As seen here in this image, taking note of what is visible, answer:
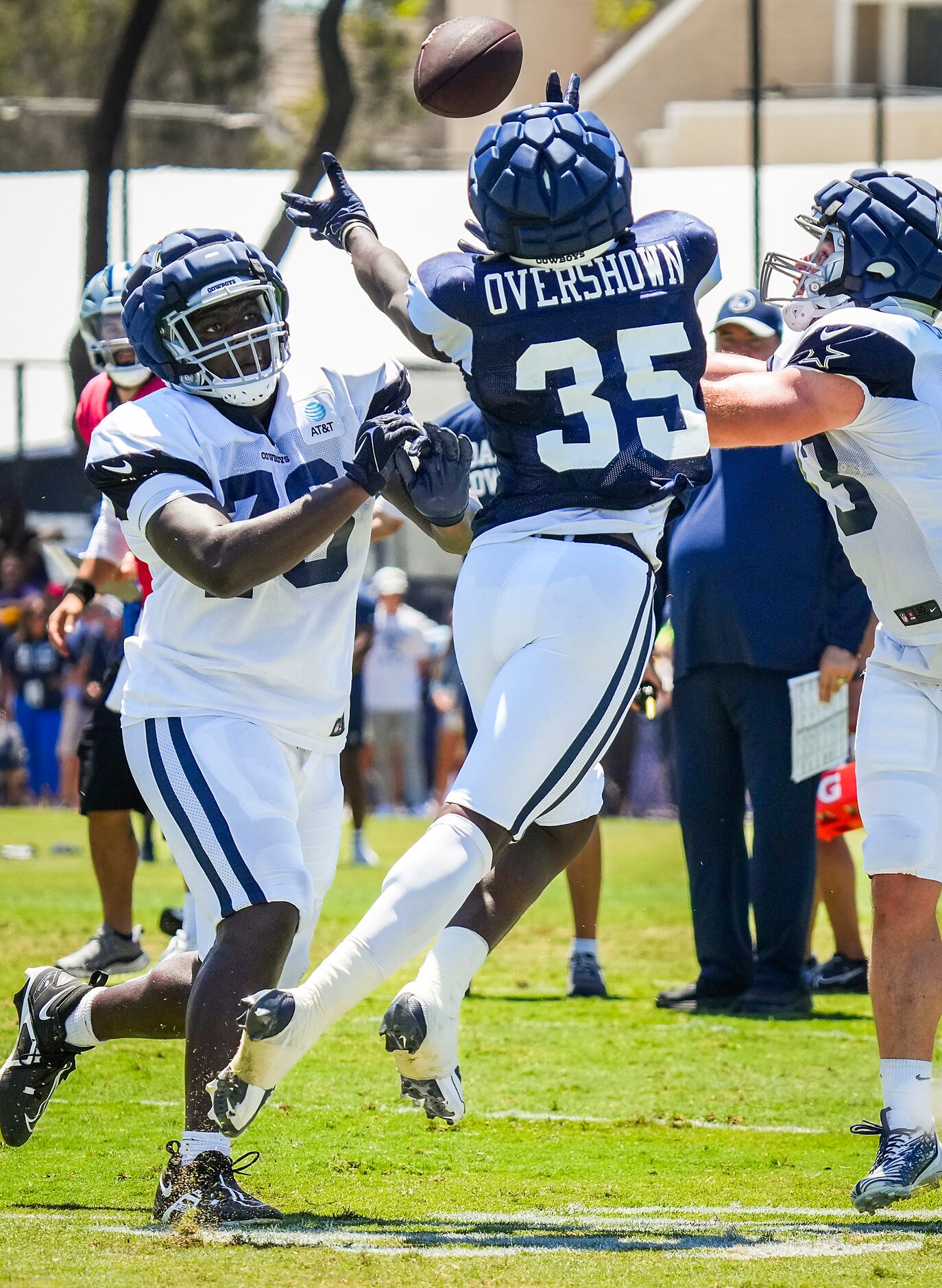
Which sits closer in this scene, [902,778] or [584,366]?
[584,366]

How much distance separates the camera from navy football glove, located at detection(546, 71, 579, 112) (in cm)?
379

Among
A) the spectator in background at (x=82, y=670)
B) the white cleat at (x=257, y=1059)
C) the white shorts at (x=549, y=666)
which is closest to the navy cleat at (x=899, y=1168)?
the white shorts at (x=549, y=666)

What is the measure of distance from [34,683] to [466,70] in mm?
12095

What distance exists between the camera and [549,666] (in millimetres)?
3523

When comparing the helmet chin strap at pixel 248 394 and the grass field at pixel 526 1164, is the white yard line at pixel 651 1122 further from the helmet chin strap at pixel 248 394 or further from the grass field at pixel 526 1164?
the helmet chin strap at pixel 248 394

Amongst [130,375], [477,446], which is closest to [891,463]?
[477,446]

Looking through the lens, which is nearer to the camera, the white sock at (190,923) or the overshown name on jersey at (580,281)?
the overshown name on jersey at (580,281)

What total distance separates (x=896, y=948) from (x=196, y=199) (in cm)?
1928

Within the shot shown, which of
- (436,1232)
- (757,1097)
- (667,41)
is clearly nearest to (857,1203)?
(436,1232)

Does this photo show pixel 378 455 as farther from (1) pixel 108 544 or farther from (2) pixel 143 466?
(1) pixel 108 544

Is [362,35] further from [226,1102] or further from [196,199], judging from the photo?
[226,1102]

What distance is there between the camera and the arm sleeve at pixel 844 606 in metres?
6.57

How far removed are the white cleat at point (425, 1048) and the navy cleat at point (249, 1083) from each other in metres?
0.19

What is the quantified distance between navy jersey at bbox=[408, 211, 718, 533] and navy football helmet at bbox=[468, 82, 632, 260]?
52 millimetres
